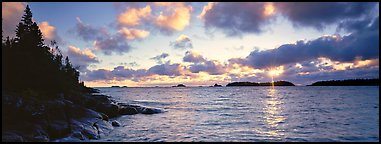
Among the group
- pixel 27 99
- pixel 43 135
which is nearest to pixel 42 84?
pixel 27 99

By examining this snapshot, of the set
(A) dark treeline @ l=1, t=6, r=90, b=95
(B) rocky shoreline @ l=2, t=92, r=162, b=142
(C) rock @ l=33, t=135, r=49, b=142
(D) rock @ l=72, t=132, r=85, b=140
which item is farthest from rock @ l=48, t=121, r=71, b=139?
(A) dark treeline @ l=1, t=6, r=90, b=95

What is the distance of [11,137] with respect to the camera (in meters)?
17.4

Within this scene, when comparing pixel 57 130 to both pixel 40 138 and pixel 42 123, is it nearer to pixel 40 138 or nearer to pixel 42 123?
pixel 42 123

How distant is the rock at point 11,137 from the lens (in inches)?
666

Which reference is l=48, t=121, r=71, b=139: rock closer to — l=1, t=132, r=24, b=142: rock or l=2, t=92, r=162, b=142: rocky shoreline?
l=2, t=92, r=162, b=142: rocky shoreline

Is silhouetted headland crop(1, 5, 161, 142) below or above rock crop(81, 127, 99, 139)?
above

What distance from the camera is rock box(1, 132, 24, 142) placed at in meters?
16.9

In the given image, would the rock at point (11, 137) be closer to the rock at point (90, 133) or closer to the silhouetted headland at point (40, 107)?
the silhouetted headland at point (40, 107)

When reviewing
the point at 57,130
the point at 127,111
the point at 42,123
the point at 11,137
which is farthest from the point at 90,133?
the point at 127,111

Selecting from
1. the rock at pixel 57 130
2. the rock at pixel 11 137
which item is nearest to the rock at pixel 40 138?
the rock at pixel 11 137

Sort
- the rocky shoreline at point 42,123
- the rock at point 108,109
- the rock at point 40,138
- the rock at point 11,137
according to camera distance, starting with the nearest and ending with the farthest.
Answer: the rock at point 11,137 < the rock at point 40,138 < the rocky shoreline at point 42,123 < the rock at point 108,109

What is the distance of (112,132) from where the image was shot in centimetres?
2539

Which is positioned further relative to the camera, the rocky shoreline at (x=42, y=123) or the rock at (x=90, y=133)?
the rock at (x=90, y=133)

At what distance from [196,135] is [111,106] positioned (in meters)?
20.0
